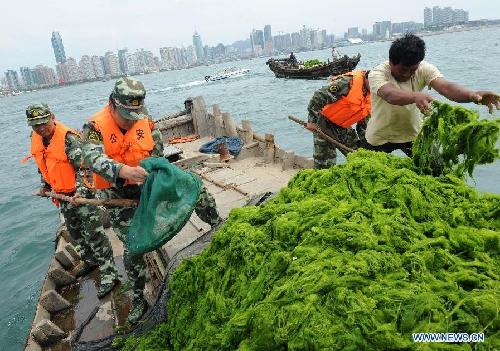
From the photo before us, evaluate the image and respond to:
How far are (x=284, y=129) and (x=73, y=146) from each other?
19.5 metres

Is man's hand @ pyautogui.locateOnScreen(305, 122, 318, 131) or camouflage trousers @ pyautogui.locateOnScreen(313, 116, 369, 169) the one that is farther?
camouflage trousers @ pyautogui.locateOnScreen(313, 116, 369, 169)

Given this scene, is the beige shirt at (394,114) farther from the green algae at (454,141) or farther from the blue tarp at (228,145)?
the blue tarp at (228,145)

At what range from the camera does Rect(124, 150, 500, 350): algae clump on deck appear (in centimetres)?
173

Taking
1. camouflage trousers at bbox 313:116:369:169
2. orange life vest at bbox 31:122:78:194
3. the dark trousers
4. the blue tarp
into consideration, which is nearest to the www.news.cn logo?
the dark trousers

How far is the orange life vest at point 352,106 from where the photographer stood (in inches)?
201

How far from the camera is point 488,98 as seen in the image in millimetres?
2943

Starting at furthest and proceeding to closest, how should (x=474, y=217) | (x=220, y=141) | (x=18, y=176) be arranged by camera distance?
(x=18, y=176)
(x=220, y=141)
(x=474, y=217)

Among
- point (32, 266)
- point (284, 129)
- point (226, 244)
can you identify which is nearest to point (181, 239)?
point (226, 244)

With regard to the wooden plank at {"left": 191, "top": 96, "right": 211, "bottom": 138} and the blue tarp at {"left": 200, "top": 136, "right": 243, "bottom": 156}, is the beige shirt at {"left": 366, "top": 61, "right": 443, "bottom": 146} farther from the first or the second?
the wooden plank at {"left": 191, "top": 96, "right": 211, "bottom": 138}

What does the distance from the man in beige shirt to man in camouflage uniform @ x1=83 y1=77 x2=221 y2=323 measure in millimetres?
2157

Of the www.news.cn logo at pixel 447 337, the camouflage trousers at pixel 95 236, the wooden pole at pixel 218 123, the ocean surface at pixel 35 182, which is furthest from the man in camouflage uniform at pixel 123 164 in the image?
the wooden pole at pixel 218 123

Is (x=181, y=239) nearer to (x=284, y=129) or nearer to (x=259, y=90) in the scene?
(x=284, y=129)

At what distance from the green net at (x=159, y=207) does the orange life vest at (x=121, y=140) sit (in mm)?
761

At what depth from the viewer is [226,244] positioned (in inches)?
111
